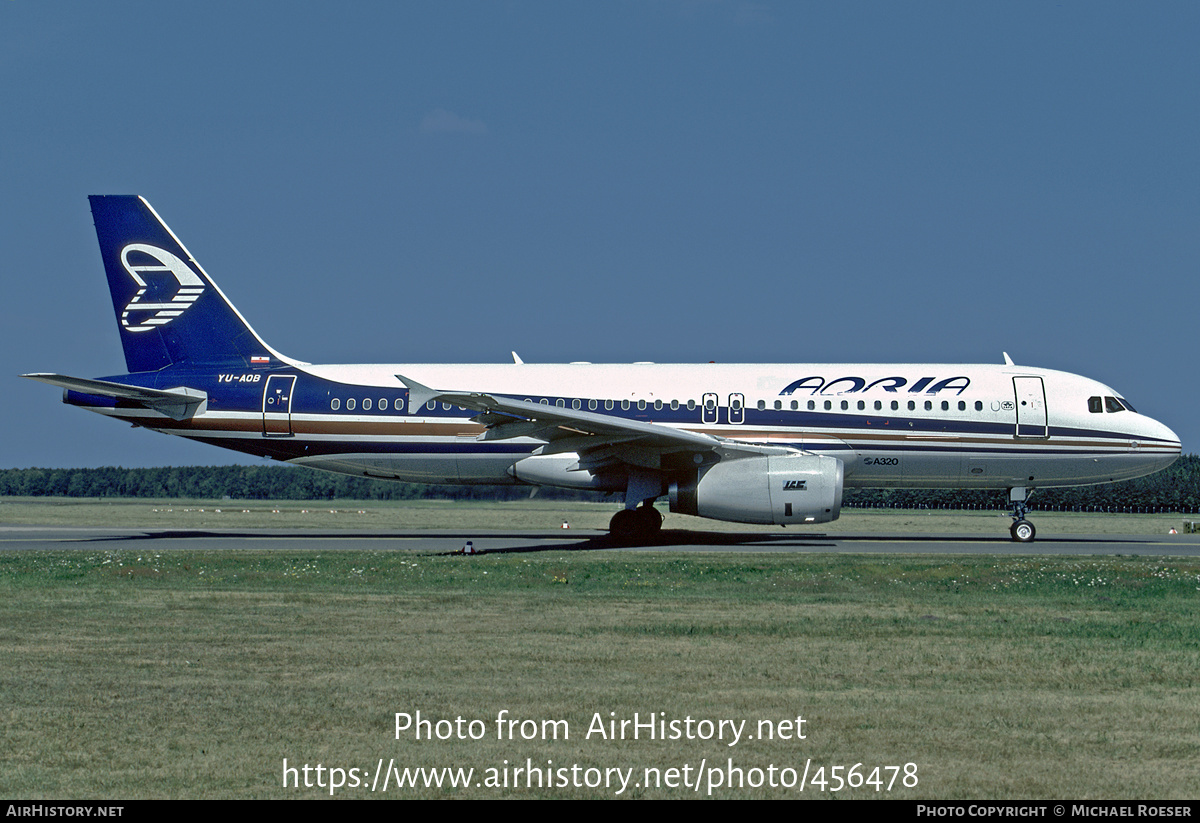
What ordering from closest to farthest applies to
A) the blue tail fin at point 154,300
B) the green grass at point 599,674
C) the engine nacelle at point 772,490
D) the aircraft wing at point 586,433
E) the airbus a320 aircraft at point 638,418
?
the green grass at point 599,674 < the aircraft wing at point 586,433 < the engine nacelle at point 772,490 < the airbus a320 aircraft at point 638,418 < the blue tail fin at point 154,300

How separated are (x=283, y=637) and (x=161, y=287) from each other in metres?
18.4

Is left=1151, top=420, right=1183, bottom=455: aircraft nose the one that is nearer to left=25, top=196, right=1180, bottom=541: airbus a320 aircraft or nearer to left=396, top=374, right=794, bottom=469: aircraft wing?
left=25, top=196, right=1180, bottom=541: airbus a320 aircraft

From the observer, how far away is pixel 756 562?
62.1ft

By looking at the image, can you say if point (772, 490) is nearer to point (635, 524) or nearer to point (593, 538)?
point (635, 524)

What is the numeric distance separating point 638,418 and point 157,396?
11.1m

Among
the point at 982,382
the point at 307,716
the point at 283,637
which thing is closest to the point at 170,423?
the point at 283,637

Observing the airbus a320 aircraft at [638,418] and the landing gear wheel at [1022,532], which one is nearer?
the airbus a320 aircraft at [638,418]

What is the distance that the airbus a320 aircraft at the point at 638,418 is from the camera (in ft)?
79.8

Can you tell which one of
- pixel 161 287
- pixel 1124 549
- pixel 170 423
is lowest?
pixel 1124 549

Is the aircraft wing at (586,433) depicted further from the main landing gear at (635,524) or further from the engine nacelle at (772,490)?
the main landing gear at (635,524)

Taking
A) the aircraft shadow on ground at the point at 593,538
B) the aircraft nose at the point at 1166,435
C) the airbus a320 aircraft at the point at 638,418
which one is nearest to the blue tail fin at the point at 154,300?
the airbus a320 aircraft at the point at 638,418

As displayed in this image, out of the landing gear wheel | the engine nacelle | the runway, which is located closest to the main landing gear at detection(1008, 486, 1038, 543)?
the landing gear wheel

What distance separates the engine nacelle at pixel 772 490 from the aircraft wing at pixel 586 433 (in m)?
0.73
